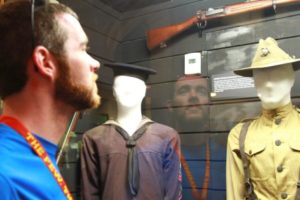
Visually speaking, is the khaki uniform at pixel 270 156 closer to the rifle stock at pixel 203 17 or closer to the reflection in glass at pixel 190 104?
the reflection in glass at pixel 190 104

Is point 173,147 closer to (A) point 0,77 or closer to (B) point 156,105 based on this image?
(B) point 156,105

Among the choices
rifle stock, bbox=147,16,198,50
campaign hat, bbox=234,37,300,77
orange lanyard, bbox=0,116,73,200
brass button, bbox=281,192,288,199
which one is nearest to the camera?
orange lanyard, bbox=0,116,73,200

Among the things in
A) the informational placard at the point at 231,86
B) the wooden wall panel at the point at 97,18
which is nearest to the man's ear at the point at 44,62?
the wooden wall panel at the point at 97,18

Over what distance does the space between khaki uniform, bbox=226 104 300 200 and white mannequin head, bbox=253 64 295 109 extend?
49mm

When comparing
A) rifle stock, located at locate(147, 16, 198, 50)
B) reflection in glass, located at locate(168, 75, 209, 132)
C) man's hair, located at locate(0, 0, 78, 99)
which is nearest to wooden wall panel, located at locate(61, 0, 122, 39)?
rifle stock, located at locate(147, 16, 198, 50)

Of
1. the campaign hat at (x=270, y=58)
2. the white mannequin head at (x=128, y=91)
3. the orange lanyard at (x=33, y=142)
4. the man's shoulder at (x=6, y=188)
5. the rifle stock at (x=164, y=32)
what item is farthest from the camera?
the rifle stock at (x=164, y=32)

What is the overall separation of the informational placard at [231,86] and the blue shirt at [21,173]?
1.47m

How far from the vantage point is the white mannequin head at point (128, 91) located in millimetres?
1893

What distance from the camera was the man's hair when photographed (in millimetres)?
763

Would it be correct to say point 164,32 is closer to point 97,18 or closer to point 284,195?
point 97,18

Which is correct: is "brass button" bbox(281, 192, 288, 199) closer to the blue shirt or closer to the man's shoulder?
the blue shirt

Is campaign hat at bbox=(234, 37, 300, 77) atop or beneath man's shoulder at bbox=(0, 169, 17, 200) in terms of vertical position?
atop

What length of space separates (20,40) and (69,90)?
16 centimetres

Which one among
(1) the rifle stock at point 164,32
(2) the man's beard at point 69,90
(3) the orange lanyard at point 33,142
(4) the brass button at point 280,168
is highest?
(1) the rifle stock at point 164,32
